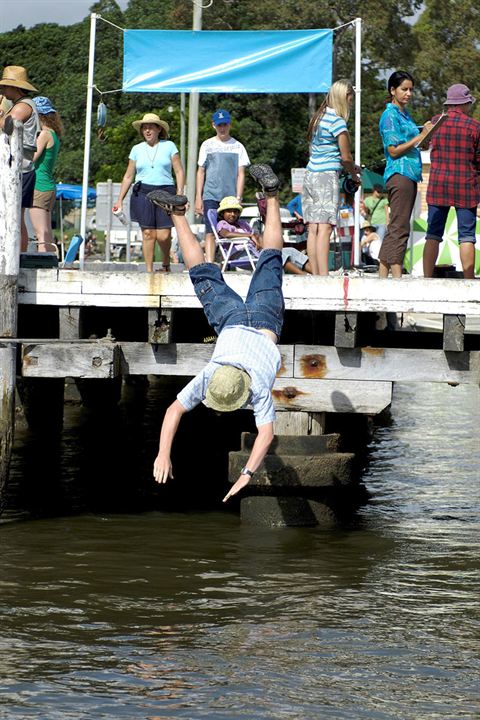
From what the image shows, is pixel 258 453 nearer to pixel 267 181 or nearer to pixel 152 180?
pixel 267 181

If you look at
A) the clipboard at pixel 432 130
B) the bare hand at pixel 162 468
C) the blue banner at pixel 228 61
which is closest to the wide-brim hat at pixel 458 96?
the clipboard at pixel 432 130

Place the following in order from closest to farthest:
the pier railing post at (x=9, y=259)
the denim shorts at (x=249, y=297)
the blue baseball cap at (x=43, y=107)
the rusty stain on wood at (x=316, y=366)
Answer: the denim shorts at (x=249, y=297) → the pier railing post at (x=9, y=259) → the rusty stain on wood at (x=316, y=366) → the blue baseball cap at (x=43, y=107)

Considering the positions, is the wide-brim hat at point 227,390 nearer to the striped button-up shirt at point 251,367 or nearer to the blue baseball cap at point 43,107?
the striped button-up shirt at point 251,367

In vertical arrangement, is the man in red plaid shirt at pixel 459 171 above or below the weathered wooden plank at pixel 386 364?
above

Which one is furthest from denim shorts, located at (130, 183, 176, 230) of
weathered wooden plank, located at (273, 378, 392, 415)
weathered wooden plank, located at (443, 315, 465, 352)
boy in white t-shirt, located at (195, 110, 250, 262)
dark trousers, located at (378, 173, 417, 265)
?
weathered wooden plank, located at (443, 315, 465, 352)

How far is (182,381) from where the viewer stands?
2003cm

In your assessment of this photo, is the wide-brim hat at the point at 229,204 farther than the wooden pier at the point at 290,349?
Yes

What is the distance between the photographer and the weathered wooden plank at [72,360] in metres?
9.80

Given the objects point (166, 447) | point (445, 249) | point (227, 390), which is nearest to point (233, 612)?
point (166, 447)

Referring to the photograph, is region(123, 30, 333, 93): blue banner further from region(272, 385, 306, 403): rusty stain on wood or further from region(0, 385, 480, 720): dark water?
→ region(0, 385, 480, 720): dark water

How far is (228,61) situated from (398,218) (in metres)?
2.62

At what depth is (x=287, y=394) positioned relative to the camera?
10086 millimetres

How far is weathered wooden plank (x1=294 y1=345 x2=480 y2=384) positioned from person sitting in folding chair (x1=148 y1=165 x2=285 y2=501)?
1.01m

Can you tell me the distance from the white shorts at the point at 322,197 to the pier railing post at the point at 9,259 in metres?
2.31
